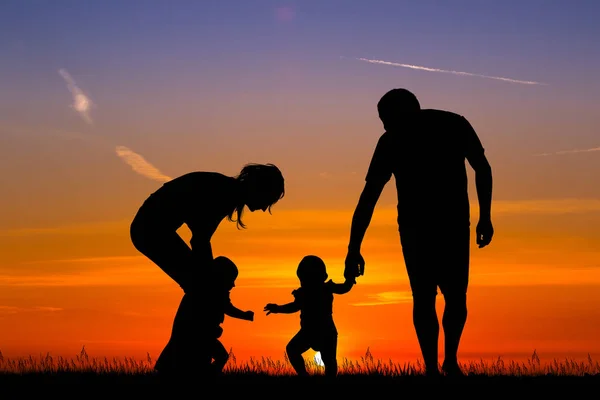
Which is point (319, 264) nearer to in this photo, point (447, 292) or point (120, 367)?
point (447, 292)

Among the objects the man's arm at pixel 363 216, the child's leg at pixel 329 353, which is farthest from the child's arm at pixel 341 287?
the man's arm at pixel 363 216

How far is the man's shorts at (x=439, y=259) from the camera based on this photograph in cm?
1040

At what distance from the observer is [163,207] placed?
10086 millimetres

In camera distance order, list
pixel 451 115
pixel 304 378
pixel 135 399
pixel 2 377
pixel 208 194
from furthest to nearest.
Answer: pixel 2 377 < pixel 304 378 < pixel 451 115 < pixel 208 194 < pixel 135 399

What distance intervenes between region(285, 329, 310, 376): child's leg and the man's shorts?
69.6 inches

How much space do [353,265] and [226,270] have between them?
1475 mm

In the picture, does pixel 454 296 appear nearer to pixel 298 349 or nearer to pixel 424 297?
pixel 424 297

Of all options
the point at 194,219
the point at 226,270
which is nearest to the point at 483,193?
the point at 226,270

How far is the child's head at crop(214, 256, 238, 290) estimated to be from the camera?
10.3 meters

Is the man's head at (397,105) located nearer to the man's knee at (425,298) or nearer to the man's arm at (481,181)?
the man's arm at (481,181)

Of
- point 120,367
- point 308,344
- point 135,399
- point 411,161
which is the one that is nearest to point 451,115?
point 411,161

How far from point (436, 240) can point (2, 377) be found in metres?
6.05

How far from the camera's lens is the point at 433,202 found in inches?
407

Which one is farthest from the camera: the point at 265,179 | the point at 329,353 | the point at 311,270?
the point at 311,270
